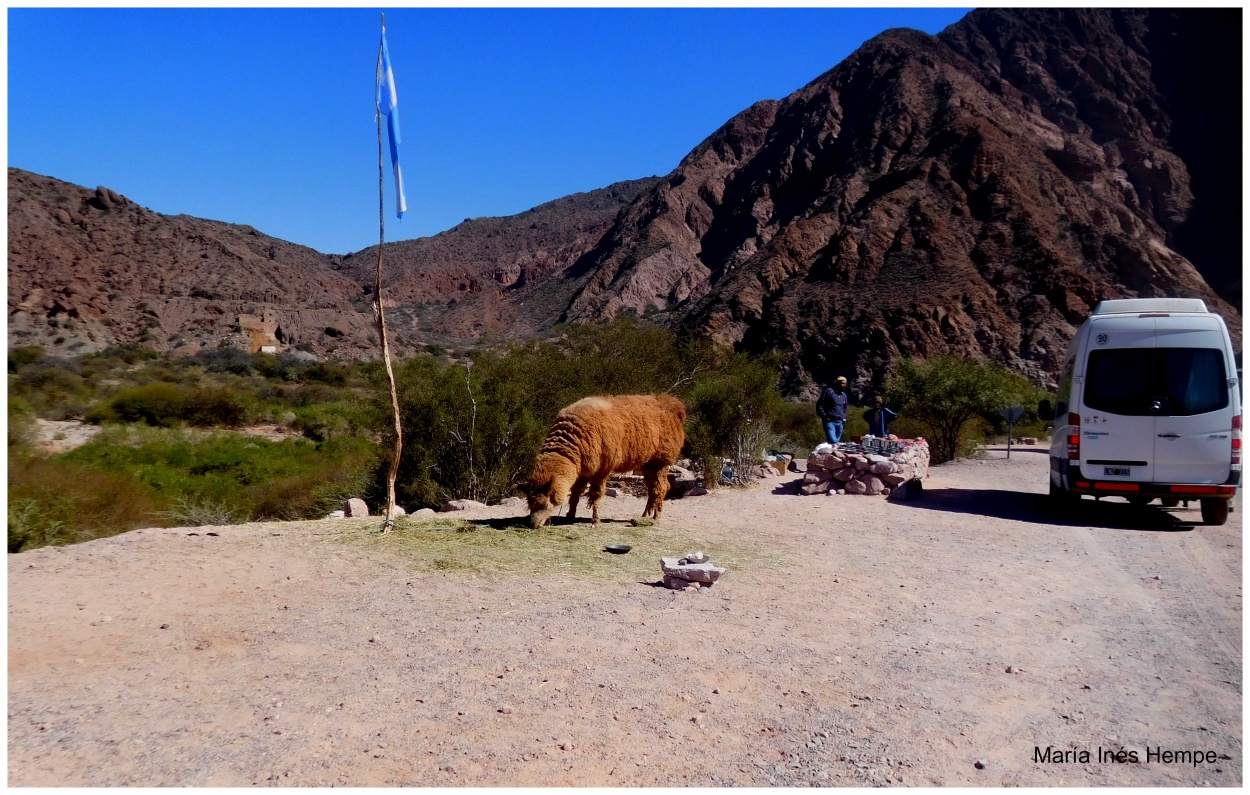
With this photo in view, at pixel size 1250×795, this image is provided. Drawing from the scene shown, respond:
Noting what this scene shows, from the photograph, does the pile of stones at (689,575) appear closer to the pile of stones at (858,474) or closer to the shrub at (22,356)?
the pile of stones at (858,474)

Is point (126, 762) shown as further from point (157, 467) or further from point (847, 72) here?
point (847, 72)

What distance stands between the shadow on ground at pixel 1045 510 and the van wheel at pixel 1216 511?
10.5 inches

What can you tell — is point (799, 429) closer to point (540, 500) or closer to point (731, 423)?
point (731, 423)

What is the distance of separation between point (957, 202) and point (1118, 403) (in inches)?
1839

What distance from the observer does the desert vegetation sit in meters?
11.8

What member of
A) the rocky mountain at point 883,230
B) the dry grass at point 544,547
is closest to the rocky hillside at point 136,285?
the rocky mountain at point 883,230

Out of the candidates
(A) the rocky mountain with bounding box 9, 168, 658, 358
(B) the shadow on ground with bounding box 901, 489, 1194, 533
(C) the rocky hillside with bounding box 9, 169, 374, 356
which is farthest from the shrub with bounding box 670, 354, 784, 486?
(C) the rocky hillside with bounding box 9, 169, 374, 356

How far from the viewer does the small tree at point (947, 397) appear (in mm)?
21312

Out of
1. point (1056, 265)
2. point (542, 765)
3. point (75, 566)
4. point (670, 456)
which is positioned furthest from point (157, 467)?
point (1056, 265)

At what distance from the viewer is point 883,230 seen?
5228 centimetres

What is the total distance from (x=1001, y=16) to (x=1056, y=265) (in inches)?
1721

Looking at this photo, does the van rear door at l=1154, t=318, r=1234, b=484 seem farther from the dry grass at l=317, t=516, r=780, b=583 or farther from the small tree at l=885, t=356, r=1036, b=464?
the small tree at l=885, t=356, r=1036, b=464

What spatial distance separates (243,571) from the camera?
6.95 m

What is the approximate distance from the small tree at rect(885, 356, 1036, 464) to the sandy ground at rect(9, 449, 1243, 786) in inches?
528
